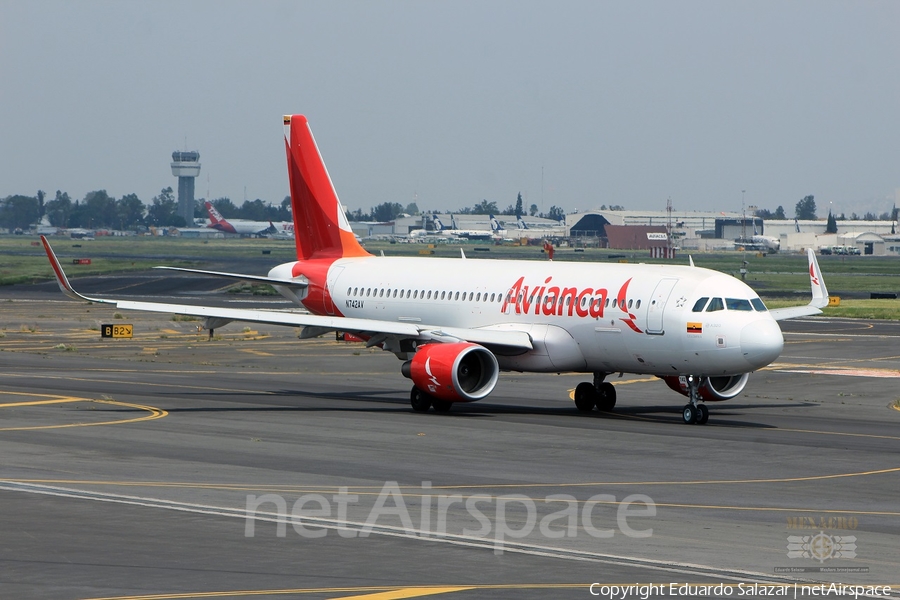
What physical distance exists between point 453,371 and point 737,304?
8.11 m

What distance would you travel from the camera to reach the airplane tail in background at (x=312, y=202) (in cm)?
4872

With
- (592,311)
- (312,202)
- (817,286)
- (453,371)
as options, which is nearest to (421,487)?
(453,371)

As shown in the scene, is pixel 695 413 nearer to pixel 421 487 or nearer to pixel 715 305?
pixel 715 305

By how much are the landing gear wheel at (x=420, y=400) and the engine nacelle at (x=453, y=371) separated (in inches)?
12.4

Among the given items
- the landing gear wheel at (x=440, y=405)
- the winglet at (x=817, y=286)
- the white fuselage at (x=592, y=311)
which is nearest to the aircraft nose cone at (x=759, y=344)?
the white fuselage at (x=592, y=311)

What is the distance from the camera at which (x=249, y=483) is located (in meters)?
24.0

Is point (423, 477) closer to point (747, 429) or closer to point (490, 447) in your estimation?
point (490, 447)

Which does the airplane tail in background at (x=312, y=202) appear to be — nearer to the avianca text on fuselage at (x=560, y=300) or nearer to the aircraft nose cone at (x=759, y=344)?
the avianca text on fuselage at (x=560, y=300)

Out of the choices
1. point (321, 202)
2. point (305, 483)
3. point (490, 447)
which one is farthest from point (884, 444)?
point (321, 202)

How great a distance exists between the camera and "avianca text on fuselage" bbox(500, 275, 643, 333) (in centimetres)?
3750

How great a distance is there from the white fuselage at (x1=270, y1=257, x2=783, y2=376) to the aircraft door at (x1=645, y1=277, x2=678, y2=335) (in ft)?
0.09

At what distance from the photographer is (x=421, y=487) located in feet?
78.4

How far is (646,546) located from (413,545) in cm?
334

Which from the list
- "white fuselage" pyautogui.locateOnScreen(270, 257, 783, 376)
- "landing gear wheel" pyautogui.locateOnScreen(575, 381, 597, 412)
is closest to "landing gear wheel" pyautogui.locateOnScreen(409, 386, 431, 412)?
"white fuselage" pyautogui.locateOnScreen(270, 257, 783, 376)
